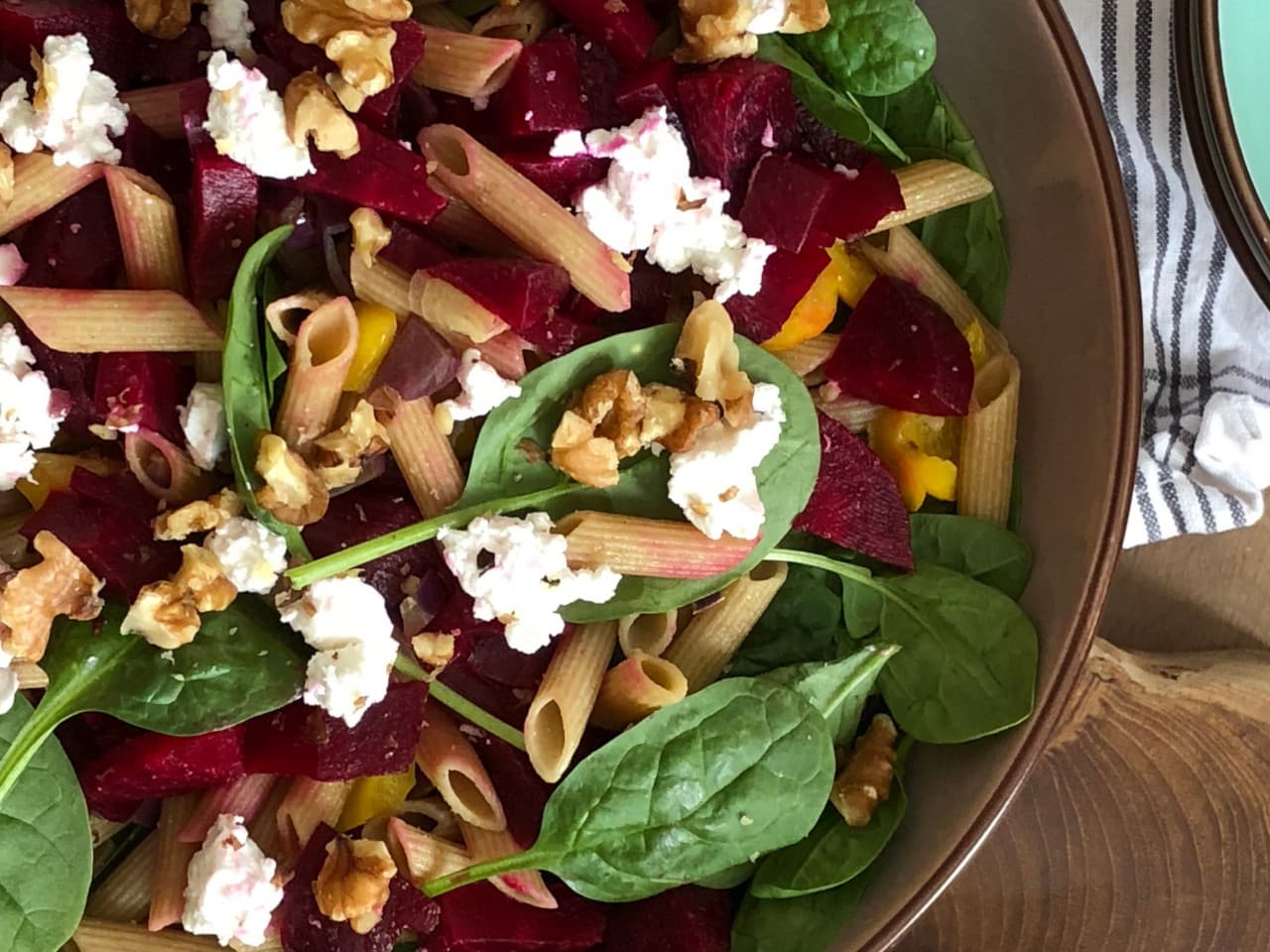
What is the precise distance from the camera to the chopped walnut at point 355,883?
115cm

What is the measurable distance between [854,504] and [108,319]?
721 millimetres

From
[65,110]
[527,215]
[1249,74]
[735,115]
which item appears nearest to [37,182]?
[65,110]

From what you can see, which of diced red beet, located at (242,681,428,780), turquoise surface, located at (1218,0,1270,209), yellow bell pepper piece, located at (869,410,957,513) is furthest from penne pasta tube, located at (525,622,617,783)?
turquoise surface, located at (1218,0,1270,209)

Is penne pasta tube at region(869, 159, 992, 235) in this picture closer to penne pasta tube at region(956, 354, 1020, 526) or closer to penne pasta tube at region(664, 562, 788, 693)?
penne pasta tube at region(956, 354, 1020, 526)

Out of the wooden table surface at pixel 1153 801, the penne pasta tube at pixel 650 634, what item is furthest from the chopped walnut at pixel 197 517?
the wooden table surface at pixel 1153 801

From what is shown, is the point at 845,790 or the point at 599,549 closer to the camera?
the point at 599,549

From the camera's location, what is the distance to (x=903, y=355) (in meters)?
1.29

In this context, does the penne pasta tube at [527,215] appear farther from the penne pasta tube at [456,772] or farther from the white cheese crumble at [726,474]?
the penne pasta tube at [456,772]

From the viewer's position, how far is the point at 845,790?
4.42 ft

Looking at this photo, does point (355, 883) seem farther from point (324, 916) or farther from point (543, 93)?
point (543, 93)

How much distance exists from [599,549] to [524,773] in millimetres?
263

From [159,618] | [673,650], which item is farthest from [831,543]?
[159,618]

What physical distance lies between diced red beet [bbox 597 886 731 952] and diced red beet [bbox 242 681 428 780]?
1.01 ft

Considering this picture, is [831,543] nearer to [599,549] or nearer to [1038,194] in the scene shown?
[599,549]
